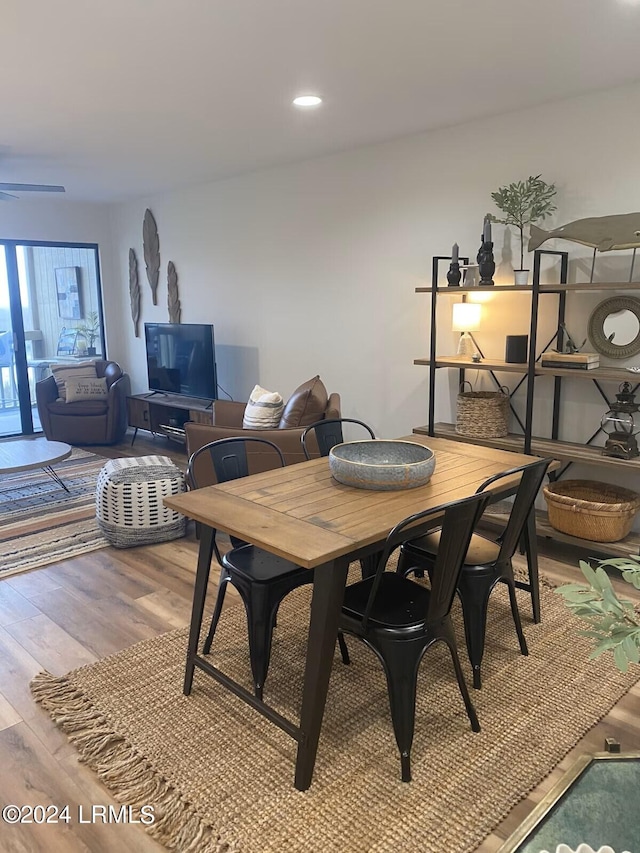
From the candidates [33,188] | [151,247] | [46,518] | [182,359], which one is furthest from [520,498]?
[151,247]

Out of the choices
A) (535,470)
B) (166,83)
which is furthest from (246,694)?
(166,83)

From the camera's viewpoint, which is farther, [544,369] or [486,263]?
[486,263]

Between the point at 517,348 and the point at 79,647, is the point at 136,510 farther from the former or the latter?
the point at 517,348

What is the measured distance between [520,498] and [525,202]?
2.12 m

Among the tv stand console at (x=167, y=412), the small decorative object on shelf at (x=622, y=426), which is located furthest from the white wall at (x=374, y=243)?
the tv stand console at (x=167, y=412)

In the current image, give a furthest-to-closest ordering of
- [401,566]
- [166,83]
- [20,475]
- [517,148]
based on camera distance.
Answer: [20,475]
[517,148]
[166,83]
[401,566]

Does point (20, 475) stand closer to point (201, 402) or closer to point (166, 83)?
point (201, 402)

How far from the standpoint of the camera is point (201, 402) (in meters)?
6.36

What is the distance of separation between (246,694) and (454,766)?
2.33 feet

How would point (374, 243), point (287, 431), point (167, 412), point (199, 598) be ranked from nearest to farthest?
point (199, 598)
point (287, 431)
point (374, 243)
point (167, 412)

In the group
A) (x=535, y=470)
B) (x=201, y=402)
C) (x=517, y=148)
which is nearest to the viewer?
(x=535, y=470)

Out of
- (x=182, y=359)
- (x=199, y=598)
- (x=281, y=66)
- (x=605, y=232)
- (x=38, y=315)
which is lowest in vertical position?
(x=199, y=598)

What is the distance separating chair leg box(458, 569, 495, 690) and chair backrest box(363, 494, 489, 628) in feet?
1.21

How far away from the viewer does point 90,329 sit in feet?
24.8
